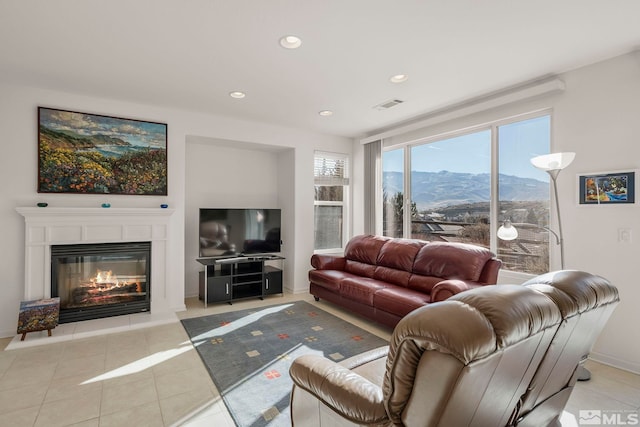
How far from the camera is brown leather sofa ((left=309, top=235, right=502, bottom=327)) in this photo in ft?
11.2

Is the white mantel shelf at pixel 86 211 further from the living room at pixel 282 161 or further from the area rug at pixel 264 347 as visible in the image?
the area rug at pixel 264 347

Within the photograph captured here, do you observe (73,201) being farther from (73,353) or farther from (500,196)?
(500,196)

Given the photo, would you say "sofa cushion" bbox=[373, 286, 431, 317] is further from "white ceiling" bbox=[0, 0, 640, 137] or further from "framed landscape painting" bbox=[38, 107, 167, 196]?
"framed landscape painting" bbox=[38, 107, 167, 196]

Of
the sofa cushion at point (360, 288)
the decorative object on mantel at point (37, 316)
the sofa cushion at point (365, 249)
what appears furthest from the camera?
the sofa cushion at point (365, 249)

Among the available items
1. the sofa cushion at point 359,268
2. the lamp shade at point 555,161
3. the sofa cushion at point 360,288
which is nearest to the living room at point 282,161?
the lamp shade at point 555,161

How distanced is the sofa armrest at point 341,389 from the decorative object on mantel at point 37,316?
318 cm

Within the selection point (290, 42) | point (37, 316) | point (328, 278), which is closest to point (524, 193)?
point (328, 278)

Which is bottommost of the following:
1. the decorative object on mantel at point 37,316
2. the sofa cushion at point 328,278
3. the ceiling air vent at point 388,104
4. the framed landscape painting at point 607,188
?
the decorative object on mantel at point 37,316

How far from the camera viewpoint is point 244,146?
522cm

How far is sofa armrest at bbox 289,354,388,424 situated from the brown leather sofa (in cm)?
193

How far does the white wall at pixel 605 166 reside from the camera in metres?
2.77

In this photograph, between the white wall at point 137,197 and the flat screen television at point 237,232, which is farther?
the flat screen television at point 237,232

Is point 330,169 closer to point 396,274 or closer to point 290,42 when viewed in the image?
point 396,274

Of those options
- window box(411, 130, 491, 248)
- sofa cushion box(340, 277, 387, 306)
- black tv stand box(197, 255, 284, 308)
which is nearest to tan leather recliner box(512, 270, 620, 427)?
sofa cushion box(340, 277, 387, 306)
